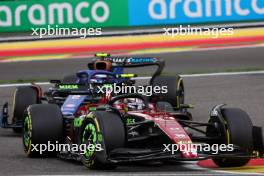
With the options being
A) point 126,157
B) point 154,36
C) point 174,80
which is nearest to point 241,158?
point 126,157

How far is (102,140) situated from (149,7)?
53.3 ft

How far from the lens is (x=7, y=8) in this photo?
2755 cm

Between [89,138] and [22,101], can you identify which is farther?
[22,101]

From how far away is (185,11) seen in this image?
27734mm

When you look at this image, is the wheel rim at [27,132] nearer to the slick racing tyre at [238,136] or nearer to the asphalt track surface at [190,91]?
the asphalt track surface at [190,91]

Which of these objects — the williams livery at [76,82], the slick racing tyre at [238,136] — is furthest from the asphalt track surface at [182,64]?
the slick racing tyre at [238,136]

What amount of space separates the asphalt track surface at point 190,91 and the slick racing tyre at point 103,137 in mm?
139

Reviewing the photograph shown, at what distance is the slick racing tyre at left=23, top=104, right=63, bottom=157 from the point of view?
43.5 ft

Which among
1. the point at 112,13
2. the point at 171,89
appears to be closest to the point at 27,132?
the point at 171,89

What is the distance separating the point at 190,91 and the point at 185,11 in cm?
738

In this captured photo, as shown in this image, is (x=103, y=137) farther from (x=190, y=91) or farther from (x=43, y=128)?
(x=190, y=91)
